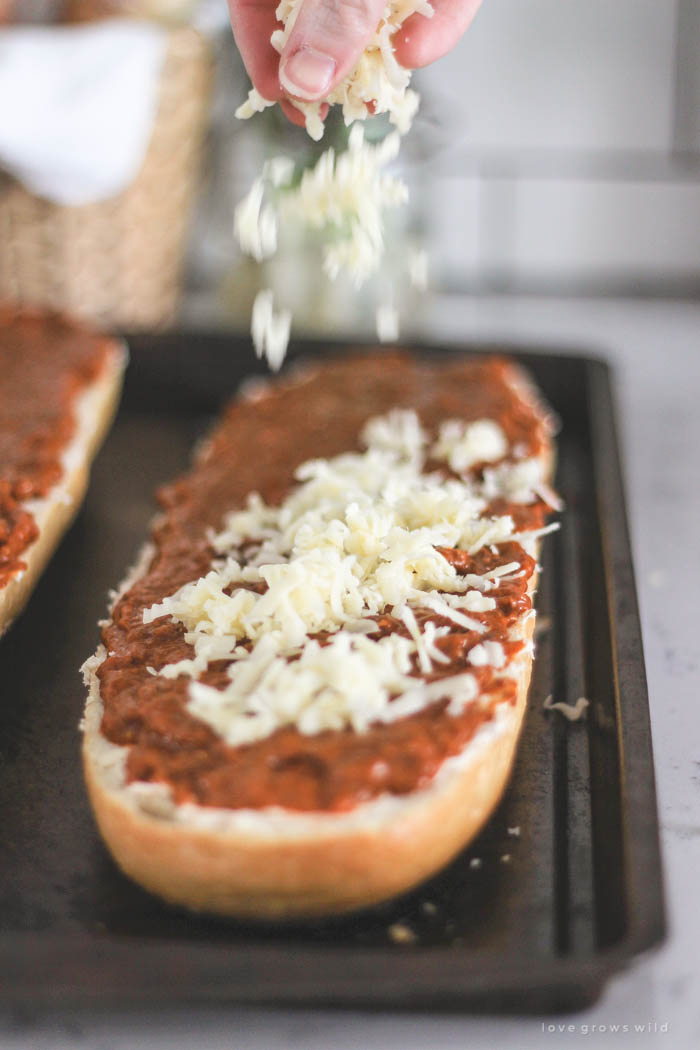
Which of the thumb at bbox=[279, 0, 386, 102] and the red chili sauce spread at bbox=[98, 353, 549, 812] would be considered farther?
the thumb at bbox=[279, 0, 386, 102]

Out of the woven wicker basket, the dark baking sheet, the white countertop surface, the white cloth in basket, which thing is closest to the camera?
the dark baking sheet

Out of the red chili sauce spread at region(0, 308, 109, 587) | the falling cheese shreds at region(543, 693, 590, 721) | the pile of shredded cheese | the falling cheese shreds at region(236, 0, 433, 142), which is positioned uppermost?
the falling cheese shreds at region(236, 0, 433, 142)

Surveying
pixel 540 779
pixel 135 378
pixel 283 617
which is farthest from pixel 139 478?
pixel 540 779

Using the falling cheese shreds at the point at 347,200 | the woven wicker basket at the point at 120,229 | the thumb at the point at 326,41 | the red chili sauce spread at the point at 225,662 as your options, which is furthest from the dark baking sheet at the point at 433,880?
the thumb at the point at 326,41

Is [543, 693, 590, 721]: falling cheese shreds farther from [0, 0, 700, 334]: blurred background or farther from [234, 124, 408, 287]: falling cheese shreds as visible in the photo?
[0, 0, 700, 334]: blurred background

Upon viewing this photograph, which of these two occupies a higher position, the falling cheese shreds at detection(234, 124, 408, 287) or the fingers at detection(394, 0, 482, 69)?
the fingers at detection(394, 0, 482, 69)

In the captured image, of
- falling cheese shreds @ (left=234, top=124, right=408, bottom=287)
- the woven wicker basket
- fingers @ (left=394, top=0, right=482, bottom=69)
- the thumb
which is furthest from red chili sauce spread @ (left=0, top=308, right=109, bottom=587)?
fingers @ (left=394, top=0, right=482, bottom=69)
